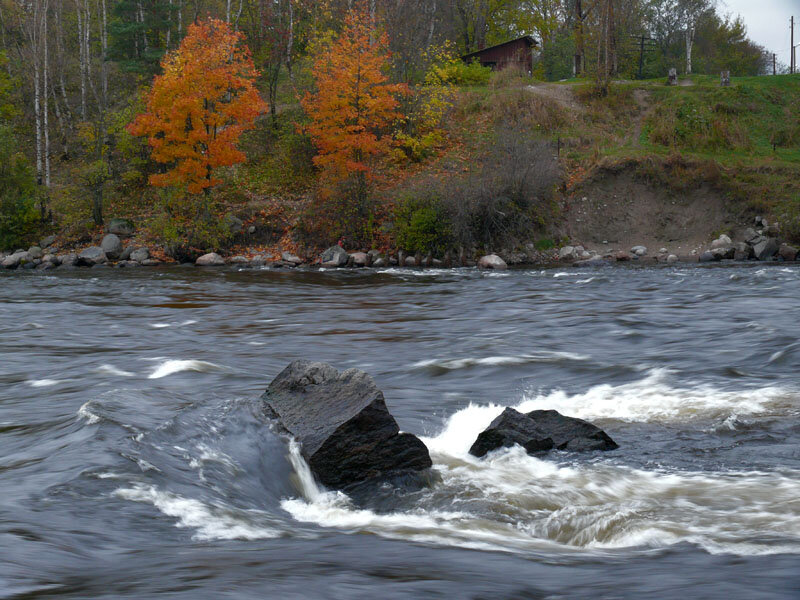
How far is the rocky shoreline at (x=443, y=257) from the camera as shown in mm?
26875

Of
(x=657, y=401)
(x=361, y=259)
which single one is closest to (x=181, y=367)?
(x=657, y=401)

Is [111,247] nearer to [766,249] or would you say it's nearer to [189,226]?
[189,226]

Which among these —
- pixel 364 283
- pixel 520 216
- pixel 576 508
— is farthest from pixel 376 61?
pixel 576 508

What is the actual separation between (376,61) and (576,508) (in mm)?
26325

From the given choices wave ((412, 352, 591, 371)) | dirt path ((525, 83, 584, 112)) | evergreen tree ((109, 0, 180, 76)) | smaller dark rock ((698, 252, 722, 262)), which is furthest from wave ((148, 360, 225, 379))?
evergreen tree ((109, 0, 180, 76))

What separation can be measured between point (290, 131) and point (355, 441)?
1318 inches

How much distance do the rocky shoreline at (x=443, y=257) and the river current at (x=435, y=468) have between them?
1356cm

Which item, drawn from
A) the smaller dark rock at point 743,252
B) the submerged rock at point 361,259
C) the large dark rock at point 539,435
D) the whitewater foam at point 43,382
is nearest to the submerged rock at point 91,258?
the submerged rock at point 361,259

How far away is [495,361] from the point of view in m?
10.7

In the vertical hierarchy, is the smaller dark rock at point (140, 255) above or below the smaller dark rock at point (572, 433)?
above

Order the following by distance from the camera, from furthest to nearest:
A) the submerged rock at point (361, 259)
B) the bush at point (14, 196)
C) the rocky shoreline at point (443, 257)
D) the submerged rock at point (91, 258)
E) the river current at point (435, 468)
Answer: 1. the bush at point (14, 196)
2. the submerged rock at point (91, 258)
3. the submerged rock at point (361, 259)
4. the rocky shoreline at point (443, 257)
5. the river current at point (435, 468)

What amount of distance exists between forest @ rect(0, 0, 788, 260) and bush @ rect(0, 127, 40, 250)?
0.24ft

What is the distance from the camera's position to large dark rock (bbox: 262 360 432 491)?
5961 millimetres

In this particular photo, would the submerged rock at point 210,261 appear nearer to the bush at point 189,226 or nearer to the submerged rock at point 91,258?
the bush at point 189,226
